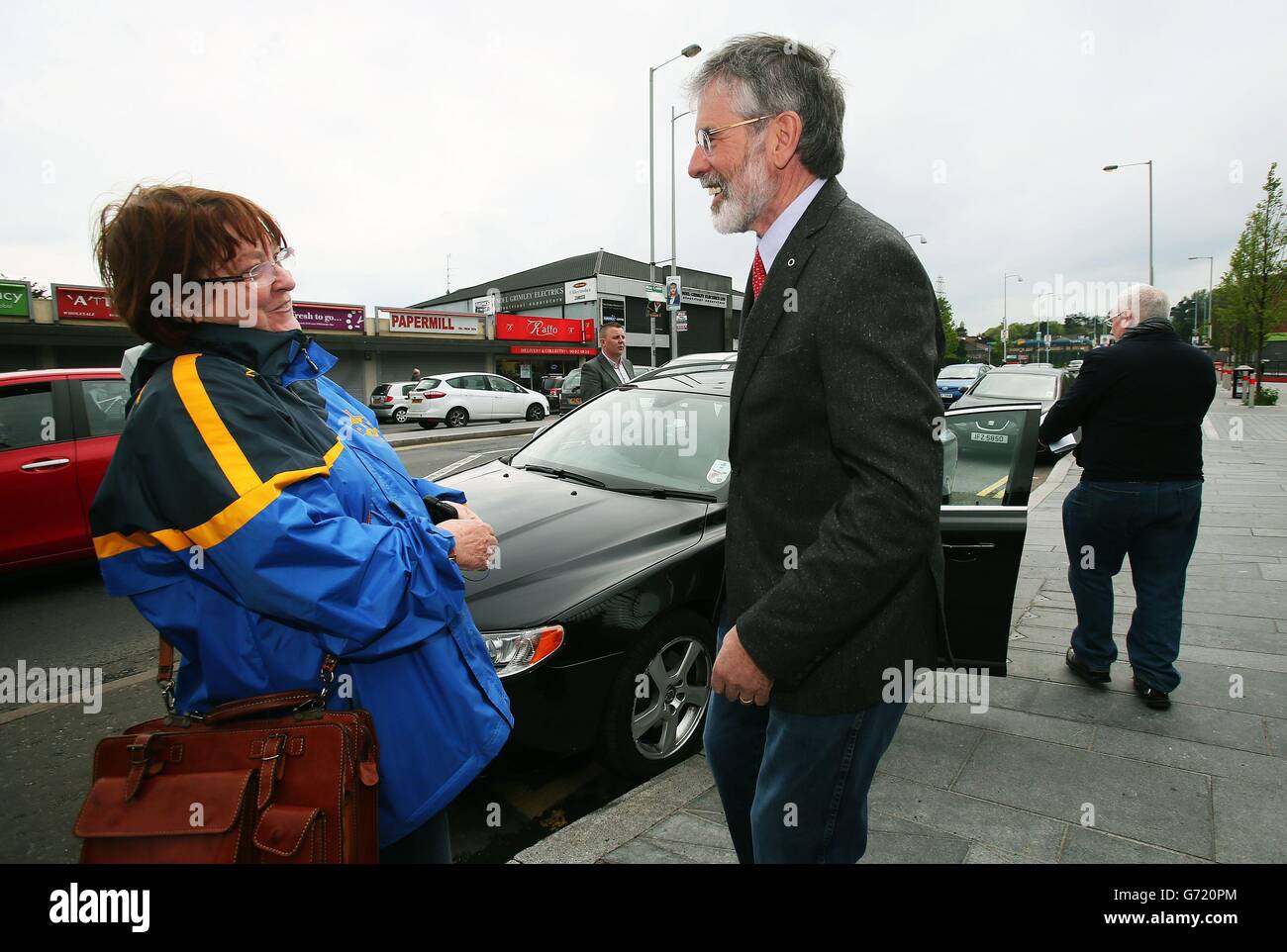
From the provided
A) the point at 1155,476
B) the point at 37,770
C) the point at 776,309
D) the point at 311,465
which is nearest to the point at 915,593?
the point at 776,309

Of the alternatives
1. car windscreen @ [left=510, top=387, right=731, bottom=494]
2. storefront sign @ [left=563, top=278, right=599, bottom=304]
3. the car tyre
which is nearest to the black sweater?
car windscreen @ [left=510, top=387, right=731, bottom=494]

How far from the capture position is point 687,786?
2.83 m

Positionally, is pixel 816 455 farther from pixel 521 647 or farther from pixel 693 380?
pixel 693 380

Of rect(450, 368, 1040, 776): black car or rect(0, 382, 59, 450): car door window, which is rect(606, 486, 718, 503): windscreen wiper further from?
rect(0, 382, 59, 450): car door window

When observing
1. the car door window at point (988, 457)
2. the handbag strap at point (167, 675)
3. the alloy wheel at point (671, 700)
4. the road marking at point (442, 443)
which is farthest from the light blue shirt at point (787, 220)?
the road marking at point (442, 443)

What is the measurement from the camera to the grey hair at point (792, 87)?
1.51 m

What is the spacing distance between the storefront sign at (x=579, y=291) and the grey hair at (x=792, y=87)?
142 ft

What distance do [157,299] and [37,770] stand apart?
2837mm

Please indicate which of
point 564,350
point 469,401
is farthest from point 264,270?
point 564,350

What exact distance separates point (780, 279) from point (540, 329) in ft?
123

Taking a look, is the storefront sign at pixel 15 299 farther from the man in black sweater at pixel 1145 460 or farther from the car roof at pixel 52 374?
the man in black sweater at pixel 1145 460

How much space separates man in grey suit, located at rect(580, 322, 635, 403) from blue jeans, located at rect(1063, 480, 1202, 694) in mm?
5095

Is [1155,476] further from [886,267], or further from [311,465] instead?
[311,465]

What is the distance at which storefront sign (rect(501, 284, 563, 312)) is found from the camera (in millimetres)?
46688
